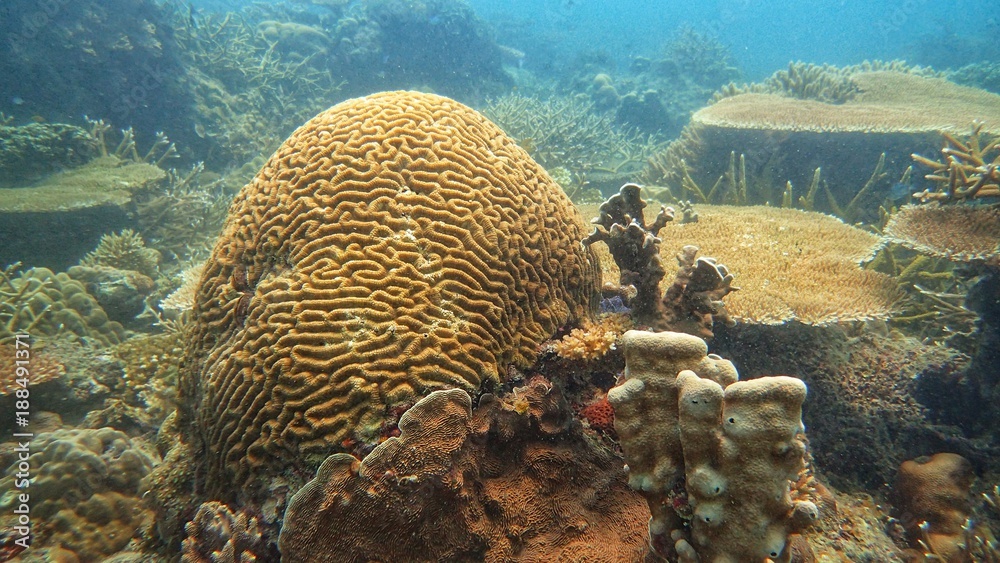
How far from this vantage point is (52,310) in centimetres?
579

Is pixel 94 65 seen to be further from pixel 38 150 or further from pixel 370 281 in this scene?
pixel 370 281

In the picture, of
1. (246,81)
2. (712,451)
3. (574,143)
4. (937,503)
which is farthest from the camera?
(246,81)


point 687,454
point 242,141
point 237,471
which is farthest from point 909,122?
point 242,141

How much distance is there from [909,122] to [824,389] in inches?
257

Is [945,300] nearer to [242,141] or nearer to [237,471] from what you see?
[237,471]

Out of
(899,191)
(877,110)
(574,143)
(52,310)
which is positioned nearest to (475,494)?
(52,310)

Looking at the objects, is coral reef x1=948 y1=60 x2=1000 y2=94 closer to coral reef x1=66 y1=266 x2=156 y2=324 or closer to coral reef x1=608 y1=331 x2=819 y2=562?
coral reef x1=608 y1=331 x2=819 y2=562

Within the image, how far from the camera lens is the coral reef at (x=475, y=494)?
2.07 metres

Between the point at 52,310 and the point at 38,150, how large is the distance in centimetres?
524

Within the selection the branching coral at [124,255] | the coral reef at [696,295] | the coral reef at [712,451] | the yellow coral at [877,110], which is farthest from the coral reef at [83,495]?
the yellow coral at [877,110]

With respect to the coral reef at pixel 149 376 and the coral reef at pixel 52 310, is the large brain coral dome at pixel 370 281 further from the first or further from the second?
the coral reef at pixel 52 310

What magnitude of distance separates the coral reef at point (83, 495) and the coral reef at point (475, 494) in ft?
6.42

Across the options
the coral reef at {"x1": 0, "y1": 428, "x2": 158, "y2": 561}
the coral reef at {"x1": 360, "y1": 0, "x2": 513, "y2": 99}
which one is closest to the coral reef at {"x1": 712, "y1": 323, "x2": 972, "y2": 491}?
the coral reef at {"x1": 0, "y1": 428, "x2": 158, "y2": 561}

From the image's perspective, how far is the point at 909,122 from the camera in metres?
7.49
